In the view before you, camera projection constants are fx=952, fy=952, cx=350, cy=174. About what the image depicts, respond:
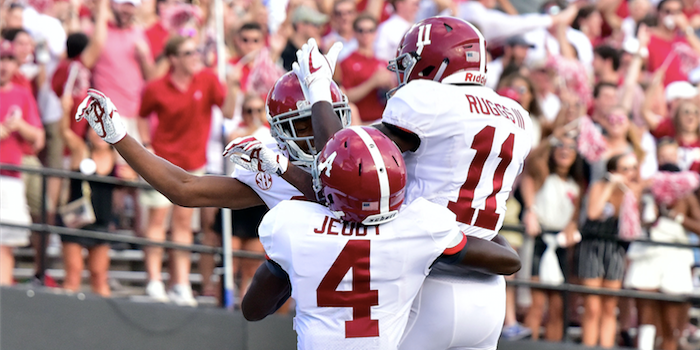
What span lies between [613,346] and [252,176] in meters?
4.25

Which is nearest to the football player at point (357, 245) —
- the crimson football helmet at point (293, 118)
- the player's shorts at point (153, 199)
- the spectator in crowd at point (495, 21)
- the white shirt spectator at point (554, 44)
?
the crimson football helmet at point (293, 118)

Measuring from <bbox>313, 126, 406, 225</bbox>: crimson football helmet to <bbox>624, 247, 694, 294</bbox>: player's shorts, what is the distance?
4353 millimetres

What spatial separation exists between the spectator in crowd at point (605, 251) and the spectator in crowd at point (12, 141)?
4.07m

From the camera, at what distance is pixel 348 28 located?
8.06 metres

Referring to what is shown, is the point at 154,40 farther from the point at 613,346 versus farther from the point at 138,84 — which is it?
the point at 613,346

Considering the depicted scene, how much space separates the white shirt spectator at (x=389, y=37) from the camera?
309 inches

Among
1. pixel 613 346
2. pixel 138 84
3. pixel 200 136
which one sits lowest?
pixel 613 346

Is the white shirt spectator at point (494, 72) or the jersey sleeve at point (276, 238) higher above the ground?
the white shirt spectator at point (494, 72)

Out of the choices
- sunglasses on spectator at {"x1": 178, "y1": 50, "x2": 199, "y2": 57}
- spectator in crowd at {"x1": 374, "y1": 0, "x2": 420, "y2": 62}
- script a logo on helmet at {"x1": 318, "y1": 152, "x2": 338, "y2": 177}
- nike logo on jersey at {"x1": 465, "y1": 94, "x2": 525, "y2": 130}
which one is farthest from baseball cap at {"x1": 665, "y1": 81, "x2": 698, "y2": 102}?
script a logo on helmet at {"x1": 318, "y1": 152, "x2": 338, "y2": 177}

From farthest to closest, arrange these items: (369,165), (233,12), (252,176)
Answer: (233,12) < (252,176) < (369,165)

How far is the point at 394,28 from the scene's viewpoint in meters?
7.92

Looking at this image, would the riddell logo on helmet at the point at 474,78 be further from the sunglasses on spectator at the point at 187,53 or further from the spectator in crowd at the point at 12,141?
the spectator in crowd at the point at 12,141

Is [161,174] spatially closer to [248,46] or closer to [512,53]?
[248,46]

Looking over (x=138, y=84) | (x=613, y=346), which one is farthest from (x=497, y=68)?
(x=138, y=84)
